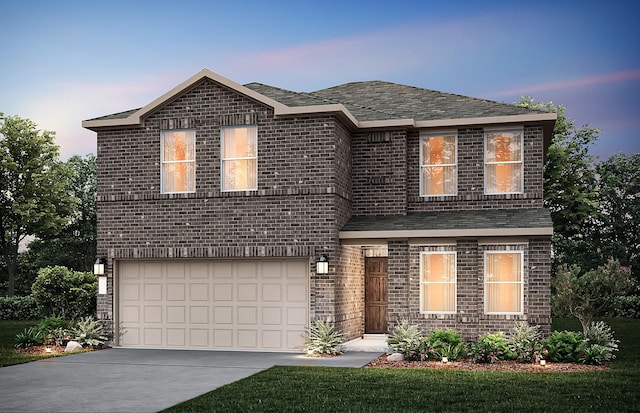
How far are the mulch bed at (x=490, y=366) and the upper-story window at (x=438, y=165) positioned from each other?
5.34 m

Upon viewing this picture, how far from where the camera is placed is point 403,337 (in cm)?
1745

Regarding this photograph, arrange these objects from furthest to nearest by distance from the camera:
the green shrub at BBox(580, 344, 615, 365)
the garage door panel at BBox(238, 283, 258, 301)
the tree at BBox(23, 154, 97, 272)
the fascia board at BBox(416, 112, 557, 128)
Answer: the tree at BBox(23, 154, 97, 272), the fascia board at BBox(416, 112, 557, 128), the garage door panel at BBox(238, 283, 258, 301), the green shrub at BBox(580, 344, 615, 365)

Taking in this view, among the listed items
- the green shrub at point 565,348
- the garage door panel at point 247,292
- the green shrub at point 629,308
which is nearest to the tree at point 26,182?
the garage door panel at point 247,292

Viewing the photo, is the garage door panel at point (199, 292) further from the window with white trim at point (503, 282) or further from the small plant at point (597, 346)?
the small plant at point (597, 346)

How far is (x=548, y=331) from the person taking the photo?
1797cm

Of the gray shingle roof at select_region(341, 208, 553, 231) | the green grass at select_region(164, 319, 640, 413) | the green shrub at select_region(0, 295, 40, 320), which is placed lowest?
the green shrub at select_region(0, 295, 40, 320)

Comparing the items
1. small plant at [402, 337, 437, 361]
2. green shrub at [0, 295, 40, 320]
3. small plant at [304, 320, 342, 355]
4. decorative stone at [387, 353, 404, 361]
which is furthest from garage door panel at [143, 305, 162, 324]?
green shrub at [0, 295, 40, 320]

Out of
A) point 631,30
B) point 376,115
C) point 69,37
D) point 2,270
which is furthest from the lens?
point 2,270

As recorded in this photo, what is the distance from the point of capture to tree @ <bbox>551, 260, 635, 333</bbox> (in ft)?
64.9

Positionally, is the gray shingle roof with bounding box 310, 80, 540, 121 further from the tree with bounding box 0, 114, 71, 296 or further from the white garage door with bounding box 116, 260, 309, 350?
the tree with bounding box 0, 114, 71, 296

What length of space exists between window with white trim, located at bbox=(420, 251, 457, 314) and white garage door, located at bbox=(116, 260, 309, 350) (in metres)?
2.94

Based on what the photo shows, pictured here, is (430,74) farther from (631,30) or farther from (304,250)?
(304,250)

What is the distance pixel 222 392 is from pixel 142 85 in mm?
28084

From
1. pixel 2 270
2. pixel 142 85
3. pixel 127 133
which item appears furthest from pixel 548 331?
pixel 2 270
